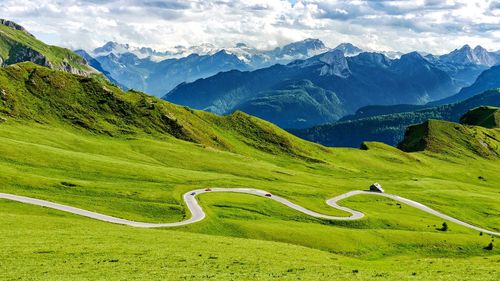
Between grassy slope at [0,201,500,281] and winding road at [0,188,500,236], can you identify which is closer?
grassy slope at [0,201,500,281]

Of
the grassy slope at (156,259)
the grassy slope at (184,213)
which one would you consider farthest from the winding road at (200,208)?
the grassy slope at (156,259)

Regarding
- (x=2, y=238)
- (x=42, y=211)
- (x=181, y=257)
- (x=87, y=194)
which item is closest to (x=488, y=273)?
(x=181, y=257)

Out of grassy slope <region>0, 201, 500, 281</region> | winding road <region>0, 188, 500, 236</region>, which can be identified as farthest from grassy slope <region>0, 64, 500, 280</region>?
winding road <region>0, 188, 500, 236</region>

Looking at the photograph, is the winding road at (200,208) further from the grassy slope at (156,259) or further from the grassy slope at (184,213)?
the grassy slope at (156,259)

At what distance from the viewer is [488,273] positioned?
5000 cm

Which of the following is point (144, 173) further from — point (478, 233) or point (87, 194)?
point (478, 233)

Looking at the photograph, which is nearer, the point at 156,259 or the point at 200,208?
the point at 156,259

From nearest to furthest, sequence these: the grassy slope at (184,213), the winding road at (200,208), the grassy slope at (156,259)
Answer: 1. the grassy slope at (156,259)
2. the grassy slope at (184,213)
3. the winding road at (200,208)

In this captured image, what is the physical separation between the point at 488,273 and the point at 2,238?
5779 centimetres

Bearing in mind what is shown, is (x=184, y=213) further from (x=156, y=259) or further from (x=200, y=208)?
(x=156, y=259)

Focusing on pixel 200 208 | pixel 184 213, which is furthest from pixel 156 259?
pixel 200 208

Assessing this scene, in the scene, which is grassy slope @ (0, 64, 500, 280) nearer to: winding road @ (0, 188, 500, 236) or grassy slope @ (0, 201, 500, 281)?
grassy slope @ (0, 201, 500, 281)

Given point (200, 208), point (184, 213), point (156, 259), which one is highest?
point (200, 208)

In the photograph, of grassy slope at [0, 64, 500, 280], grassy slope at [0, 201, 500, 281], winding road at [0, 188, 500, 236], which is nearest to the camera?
grassy slope at [0, 201, 500, 281]
